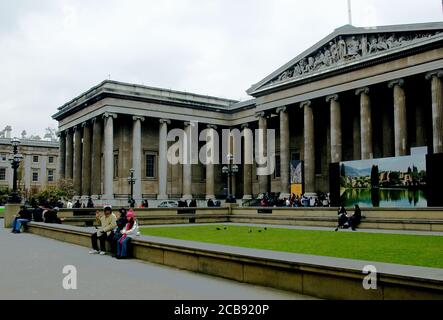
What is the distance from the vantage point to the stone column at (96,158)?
56000 mm

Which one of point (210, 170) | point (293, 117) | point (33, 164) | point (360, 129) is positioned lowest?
point (210, 170)

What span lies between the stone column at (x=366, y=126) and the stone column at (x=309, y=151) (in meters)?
6.18

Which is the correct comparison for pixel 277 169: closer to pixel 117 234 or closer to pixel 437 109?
pixel 437 109

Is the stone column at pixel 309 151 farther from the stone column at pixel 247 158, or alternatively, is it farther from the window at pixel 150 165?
the window at pixel 150 165

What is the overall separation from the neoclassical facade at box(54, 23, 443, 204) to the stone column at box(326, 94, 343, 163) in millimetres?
95

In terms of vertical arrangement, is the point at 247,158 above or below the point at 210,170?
above

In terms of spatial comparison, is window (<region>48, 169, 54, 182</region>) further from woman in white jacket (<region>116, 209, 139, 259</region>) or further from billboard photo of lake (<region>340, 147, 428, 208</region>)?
woman in white jacket (<region>116, 209, 139, 259</region>)

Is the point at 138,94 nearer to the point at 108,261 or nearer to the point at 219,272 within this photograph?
the point at 108,261

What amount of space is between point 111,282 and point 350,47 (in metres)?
39.1

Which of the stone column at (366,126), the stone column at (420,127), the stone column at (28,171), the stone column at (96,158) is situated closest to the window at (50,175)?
the stone column at (28,171)

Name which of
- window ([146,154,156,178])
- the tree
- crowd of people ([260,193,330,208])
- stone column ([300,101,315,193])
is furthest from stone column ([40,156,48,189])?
stone column ([300,101,315,193])

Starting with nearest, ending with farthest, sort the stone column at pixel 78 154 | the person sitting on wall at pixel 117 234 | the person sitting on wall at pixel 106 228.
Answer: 1. the person sitting on wall at pixel 117 234
2. the person sitting on wall at pixel 106 228
3. the stone column at pixel 78 154

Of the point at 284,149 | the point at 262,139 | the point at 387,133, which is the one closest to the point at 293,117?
the point at 262,139

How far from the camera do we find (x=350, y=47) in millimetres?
44344
